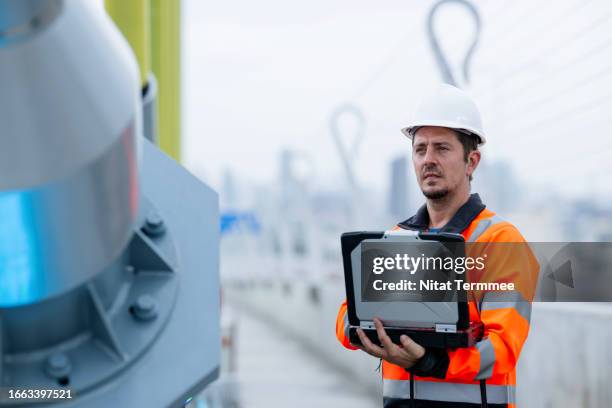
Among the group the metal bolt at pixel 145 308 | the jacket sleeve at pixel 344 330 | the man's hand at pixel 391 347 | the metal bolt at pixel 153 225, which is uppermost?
the metal bolt at pixel 153 225

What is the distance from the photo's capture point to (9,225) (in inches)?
24.0

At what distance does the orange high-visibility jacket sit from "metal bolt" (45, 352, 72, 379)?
0.80 meters

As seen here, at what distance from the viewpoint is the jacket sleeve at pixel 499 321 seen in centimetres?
153

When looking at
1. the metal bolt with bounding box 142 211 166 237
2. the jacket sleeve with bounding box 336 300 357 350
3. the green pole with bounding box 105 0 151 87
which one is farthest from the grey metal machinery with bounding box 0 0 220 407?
the jacket sleeve with bounding box 336 300 357 350

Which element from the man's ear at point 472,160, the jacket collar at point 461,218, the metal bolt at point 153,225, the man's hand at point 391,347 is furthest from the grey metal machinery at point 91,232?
the man's ear at point 472,160

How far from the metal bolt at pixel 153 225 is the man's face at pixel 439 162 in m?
0.90

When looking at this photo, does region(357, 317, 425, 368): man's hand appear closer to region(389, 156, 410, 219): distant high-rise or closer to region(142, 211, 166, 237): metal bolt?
region(142, 211, 166, 237): metal bolt

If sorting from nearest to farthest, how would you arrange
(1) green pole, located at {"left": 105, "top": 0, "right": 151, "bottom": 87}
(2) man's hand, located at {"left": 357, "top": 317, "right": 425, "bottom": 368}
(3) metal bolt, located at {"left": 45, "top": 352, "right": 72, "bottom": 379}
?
(3) metal bolt, located at {"left": 45, "top": 352, "right": 72, "bottom": 379}
(1) green pole, located at {"left": 105, "top": 0, "right": 151, "bottom": 87}
(2) man's hand, located at {"left": 357, "top": 317, "right": 425, "bottom": 368}

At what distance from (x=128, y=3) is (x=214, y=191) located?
1.14 feet

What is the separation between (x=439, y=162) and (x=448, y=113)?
0.13m

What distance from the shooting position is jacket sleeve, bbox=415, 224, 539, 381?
1530mm

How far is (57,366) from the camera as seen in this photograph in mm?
822

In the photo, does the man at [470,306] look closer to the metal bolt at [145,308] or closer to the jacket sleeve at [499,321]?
the jacket sleeve at [499,321]

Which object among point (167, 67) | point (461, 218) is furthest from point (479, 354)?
point (167, 67)
